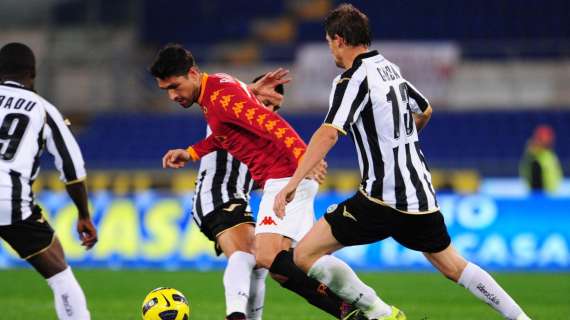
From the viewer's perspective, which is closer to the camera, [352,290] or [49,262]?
[49,262]

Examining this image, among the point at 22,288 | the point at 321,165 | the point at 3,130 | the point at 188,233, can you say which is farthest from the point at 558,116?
the point at 3,130

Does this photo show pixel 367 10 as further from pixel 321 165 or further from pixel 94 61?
pixel 321 165

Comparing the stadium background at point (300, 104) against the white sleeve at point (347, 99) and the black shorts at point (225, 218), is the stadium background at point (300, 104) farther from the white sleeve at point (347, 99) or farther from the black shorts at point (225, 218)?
the white sleeve at point (347, 99)

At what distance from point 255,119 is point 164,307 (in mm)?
1494

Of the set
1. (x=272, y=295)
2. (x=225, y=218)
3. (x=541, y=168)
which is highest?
(x=225, y=218)

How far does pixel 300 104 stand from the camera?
21297 millimetres

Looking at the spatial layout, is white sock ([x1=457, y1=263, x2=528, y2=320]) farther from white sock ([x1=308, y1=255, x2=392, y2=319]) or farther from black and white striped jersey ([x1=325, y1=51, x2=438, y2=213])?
white sock ([x1=308, y1=255, x2=392, y2=319])

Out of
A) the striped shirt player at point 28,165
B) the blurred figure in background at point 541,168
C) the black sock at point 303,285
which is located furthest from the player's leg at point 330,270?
the blurred figure in background at point 541,168

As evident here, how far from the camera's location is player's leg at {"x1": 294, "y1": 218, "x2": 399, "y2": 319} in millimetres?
6699

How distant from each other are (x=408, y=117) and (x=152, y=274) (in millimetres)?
8097

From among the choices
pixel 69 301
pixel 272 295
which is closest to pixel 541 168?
pixel 272 295

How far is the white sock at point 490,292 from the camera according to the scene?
6609mm

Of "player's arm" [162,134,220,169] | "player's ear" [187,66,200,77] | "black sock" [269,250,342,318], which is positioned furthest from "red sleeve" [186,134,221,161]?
"black sock" [269,250,342,318]

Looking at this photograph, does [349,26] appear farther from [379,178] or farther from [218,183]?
[218,183]
